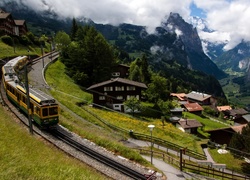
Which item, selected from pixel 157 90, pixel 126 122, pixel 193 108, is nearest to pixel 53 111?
pixel 126 122

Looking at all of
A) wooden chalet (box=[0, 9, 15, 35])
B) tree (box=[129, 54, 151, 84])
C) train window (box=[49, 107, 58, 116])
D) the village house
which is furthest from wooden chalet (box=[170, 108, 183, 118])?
wooden chalet (box=[0, 9, 15, 35])

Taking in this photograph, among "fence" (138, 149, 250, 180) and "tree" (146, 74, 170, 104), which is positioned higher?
"tree" (146, 74, 170, 104)

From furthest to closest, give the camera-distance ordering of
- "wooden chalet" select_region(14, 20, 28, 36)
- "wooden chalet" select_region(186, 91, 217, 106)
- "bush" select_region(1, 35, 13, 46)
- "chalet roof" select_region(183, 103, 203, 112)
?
"wooden chalet" select_region(186, 91, 217, 106) < "wooden chalet" select_region(14, 20, 28, 36) < "chalet roof" select_region(183, 103, 203, 112) < "bush" select_region(1, 35, 13, 46)

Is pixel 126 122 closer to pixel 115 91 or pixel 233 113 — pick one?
pixel 115 91

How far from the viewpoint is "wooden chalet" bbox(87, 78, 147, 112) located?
6322cm

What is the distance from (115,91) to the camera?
6494cm

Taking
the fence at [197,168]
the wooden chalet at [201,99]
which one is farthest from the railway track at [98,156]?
the wooden chalet at [201,99]

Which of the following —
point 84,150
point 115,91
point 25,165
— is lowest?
point 84,150

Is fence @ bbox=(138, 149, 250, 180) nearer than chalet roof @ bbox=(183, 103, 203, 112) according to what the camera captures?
Yes

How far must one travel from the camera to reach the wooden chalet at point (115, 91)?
63.2 metres

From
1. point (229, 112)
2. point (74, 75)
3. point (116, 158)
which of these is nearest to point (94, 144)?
point (116, 158)

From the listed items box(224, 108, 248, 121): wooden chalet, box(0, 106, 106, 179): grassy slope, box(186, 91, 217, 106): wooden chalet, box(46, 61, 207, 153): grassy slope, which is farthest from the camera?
box(186, 91, 217, 106): wooden chalet

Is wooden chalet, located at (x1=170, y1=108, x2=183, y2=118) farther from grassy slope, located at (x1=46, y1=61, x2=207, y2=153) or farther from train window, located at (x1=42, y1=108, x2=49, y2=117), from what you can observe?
train window, located at (x1=42, y1=108, x2=49, y2=117)

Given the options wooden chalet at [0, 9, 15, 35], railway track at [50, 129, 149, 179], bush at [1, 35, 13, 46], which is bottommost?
railway track at [50, 129, 149, 179]
